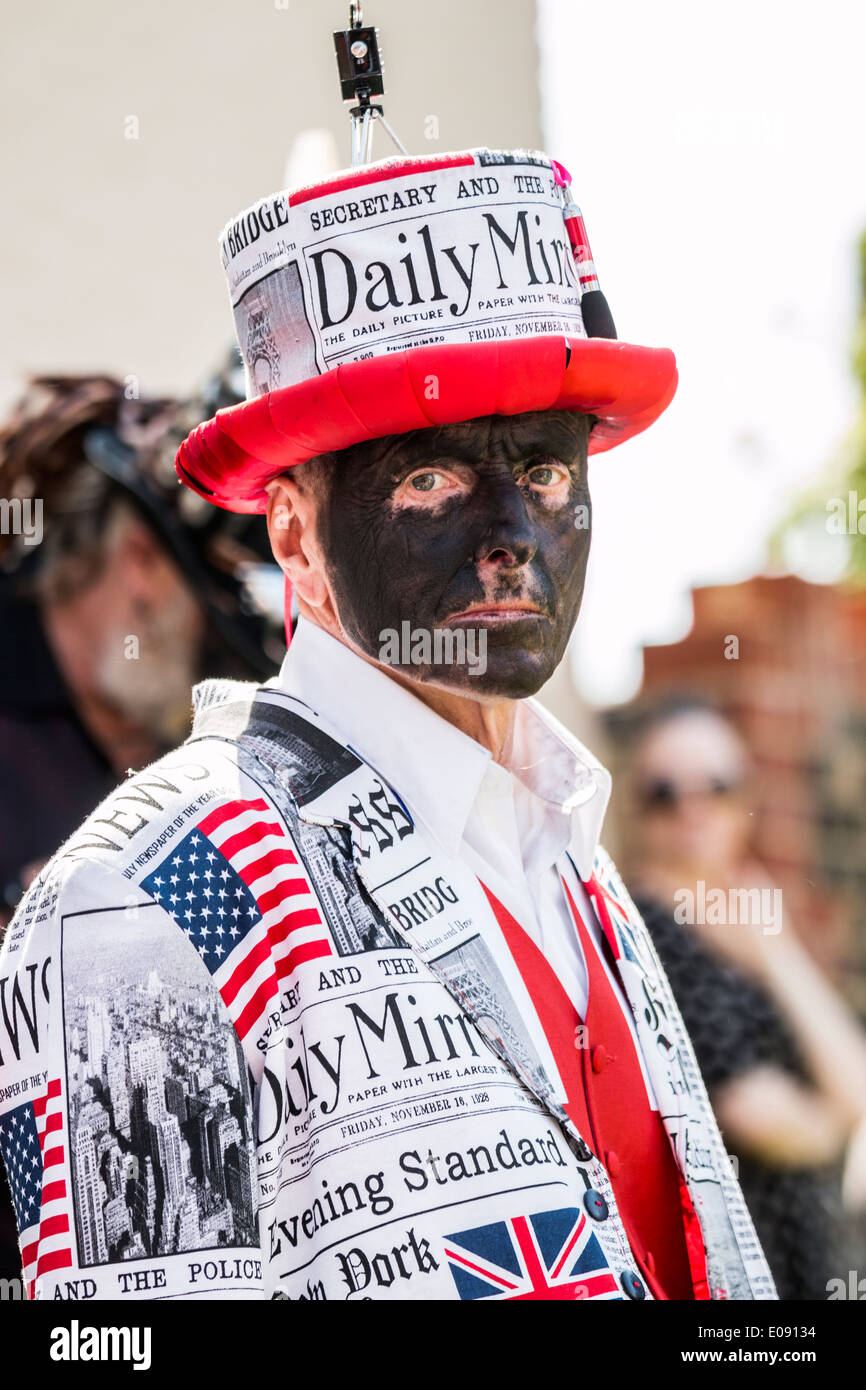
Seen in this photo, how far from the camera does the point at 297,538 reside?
7.36 feet

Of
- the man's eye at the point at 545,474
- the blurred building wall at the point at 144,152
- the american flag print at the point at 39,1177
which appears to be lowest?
the american flag print at the point at 39,1177

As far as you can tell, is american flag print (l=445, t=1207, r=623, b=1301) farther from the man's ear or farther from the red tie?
the man's ear

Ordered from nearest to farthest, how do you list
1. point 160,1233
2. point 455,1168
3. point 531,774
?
point 160,1233 → point 455,1168 → point 531,774

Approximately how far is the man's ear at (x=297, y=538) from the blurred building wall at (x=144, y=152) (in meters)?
3.00

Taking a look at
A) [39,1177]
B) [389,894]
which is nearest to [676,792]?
[389,894]

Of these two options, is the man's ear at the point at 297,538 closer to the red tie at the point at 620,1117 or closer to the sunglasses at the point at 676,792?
the red tie at the point at 620,1117

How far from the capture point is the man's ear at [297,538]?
2201mm

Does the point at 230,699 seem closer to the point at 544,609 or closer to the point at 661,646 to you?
the point at 544,609

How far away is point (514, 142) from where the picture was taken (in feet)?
21.2

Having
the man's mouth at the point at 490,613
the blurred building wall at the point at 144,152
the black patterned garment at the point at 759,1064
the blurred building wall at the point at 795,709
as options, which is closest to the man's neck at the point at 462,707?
the man's mouth at the point at 490,613

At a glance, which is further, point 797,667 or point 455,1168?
point 797,667

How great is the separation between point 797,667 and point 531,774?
516 cm

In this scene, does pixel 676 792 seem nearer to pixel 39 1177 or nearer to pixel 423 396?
pixel 423 396

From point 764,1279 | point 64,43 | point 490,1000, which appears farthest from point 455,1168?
point 64,43
